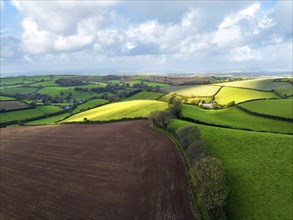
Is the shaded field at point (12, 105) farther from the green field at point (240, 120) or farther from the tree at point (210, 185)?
the tree at point (210, 185)

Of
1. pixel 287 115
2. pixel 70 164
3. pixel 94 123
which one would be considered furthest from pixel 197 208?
pixel 94 123

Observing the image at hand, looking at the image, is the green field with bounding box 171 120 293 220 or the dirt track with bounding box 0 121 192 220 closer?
the green field with bounding box 171 120 293 220

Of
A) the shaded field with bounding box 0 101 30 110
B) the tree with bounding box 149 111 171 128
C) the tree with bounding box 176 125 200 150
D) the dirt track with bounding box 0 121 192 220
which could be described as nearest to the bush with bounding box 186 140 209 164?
the dirt track with bounding box 0 121 192 220

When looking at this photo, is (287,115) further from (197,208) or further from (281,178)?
(197,208)

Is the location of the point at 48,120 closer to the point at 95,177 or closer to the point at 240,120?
the point at 95,177

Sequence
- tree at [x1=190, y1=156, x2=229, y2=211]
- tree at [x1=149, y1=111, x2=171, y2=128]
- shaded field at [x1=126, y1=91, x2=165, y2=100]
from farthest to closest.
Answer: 1. shaded field at [x1=126, y1=91, x2=165, y2=100]
2. tree at [x1=149, y1=111, x2=171, y2=128]
3. tree at [x1=190, y1=156, x2=229, y2=211]

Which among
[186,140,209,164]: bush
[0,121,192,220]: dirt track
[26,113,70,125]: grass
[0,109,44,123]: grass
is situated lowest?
[26,113,70,125]: grass

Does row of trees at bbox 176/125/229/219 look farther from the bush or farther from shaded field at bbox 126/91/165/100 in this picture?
shaded field at bbox 126/91/165/100
